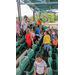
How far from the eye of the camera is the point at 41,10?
671cm
